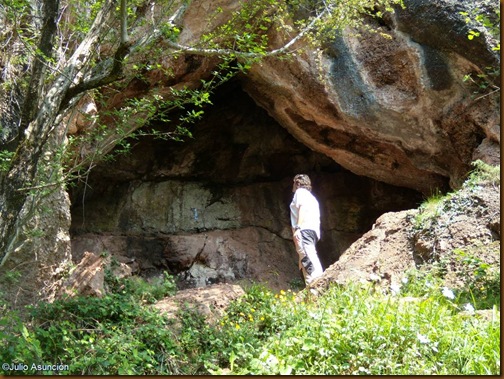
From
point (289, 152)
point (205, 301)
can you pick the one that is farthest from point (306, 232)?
point (289, 152)

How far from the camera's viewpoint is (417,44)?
834 cm

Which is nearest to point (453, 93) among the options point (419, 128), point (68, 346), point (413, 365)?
point (419, 128)

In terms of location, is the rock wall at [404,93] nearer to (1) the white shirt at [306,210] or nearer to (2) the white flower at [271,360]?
(1) the white shirt at [306,210]

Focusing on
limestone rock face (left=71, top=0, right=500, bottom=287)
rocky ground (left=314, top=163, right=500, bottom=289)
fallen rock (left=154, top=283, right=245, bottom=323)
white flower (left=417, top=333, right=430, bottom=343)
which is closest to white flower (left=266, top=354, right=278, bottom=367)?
white flower (left=417, top=333, right=430, bottom=343)

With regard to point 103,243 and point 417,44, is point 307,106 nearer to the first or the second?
point 417,44

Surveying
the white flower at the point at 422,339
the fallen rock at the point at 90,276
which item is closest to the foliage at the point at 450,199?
the white flower at the point at 422,339

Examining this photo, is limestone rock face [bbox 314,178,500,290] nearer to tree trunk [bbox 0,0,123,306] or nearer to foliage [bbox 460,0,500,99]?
foliage [bbox 460,0,500,99]

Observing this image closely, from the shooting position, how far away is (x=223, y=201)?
37.6ft

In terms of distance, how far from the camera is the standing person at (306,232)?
7207mm

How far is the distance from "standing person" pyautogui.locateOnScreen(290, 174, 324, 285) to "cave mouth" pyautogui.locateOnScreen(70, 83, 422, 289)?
2998 mm

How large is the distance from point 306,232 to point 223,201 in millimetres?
4399

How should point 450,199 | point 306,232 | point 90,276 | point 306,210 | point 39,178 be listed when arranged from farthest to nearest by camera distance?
1. point 306,210
2. point 306,232
3. point 450,199
4. point 90,276
5. point 39,178

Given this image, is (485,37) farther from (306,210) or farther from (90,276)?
(90,276)

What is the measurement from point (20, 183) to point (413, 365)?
3133 millimetres
